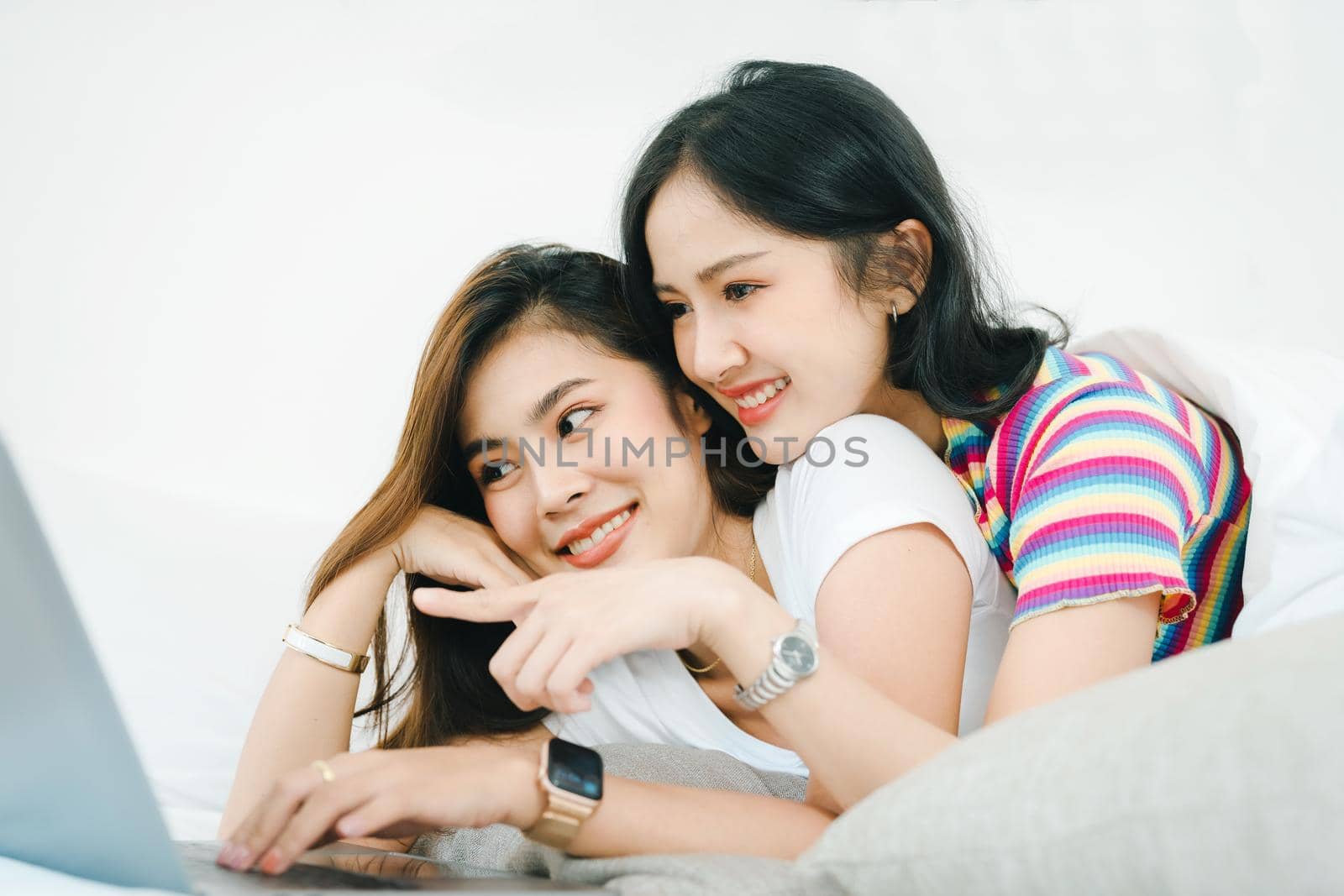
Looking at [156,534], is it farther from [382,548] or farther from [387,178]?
[387,178]

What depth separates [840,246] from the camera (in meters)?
1.47

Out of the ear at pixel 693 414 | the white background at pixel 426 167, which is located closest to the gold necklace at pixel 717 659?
the ear at pixel 693 414

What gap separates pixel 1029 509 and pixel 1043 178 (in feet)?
5.55

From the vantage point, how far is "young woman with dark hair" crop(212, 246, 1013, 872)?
41.6 inches

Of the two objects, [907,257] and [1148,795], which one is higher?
[907,257]

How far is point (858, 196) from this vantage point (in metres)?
1.48

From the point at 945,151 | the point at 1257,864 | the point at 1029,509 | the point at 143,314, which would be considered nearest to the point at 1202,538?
the point at 1029,509

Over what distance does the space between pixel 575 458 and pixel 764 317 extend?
0.31 m

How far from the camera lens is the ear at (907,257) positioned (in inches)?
60.1

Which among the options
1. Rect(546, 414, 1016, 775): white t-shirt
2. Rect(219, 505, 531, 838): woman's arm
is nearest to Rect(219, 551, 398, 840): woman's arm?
Rect(219, 505, 531, 838): woman's arm

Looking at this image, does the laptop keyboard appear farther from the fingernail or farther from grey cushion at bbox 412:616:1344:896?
grey cushion at bbox 412:616:1344:896

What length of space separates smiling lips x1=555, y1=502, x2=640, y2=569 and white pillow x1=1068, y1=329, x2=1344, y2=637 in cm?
76

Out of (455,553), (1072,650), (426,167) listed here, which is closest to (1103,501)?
(1072,650)

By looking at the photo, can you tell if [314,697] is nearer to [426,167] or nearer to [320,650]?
[320,650]
